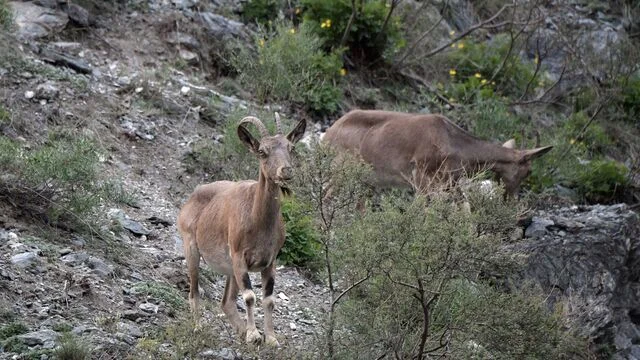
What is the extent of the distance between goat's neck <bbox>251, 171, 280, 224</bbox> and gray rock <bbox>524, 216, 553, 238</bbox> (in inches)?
205

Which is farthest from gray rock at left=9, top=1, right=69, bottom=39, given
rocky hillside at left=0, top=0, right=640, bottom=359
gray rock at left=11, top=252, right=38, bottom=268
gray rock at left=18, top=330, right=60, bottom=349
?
gray rock at left=18, top=330, right=60, bottom=349

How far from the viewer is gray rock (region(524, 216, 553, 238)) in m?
14.5

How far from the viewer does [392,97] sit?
20500mm

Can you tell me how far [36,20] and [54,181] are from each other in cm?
583

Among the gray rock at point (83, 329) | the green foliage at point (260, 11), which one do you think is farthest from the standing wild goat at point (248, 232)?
the green foliage at point (260, 11)

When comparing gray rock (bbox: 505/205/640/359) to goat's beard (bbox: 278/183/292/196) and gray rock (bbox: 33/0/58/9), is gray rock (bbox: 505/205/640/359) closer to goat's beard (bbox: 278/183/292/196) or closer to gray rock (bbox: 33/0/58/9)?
goat's beard (bbox: 278/183/292/196)

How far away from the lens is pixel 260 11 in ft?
66.1

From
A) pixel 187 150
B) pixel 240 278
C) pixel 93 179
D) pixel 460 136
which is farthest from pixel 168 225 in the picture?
pixel 460 136

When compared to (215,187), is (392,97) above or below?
below

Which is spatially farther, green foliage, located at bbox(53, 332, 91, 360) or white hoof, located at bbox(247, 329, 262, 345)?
white hoof, located at bbox(247, 329, 262, 345)

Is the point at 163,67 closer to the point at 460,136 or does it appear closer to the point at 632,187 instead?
the point at 460,136

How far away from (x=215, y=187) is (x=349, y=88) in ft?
27.7

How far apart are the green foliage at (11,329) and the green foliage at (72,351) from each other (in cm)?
51

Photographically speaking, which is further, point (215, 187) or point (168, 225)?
point (168, 225)
